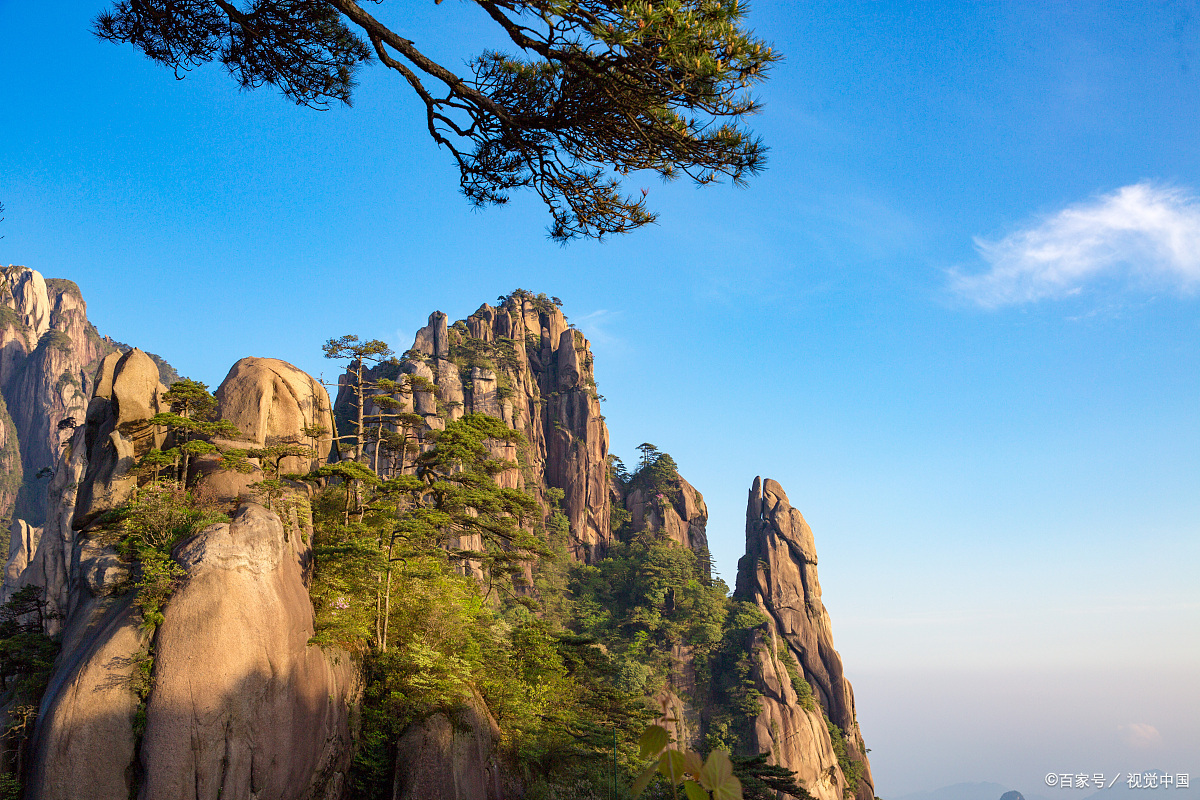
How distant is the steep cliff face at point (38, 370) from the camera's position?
64.9 metres

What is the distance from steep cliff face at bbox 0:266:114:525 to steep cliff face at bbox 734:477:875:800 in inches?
2295

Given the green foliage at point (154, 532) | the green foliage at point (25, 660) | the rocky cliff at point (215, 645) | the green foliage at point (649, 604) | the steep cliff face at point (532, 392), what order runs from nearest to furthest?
the rocky cliff at point (215, 645), the green foliage at point (154, 532), the green foliage at point (25, 660), the green foliage at point (649, 604), the steep cliff face at point (532, 392)

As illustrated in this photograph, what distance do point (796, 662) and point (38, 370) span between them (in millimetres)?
72012

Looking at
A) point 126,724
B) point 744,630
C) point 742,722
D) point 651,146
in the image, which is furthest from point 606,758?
point 744,630

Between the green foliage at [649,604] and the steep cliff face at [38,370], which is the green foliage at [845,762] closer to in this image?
the green foliage at [649,604]

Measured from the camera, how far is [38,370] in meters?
68.3

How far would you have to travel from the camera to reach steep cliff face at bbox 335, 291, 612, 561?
4434 centimetres

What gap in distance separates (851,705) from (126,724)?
137 ft

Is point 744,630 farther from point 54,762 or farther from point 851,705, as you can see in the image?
point 54,762

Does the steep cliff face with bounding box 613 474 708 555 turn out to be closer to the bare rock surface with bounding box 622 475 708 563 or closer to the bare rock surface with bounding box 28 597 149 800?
the bare rock surface with bounding box 622 475 708 563

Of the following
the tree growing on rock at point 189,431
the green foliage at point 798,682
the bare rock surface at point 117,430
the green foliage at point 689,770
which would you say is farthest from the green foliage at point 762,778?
the green foliage at point 798,682

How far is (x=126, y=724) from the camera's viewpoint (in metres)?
10.2

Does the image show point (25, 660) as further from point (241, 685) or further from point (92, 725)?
point (241, 685)

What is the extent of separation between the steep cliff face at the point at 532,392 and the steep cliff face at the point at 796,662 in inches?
432
